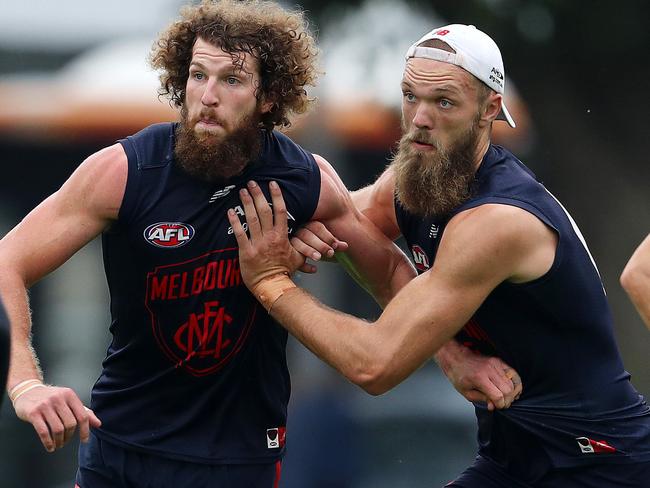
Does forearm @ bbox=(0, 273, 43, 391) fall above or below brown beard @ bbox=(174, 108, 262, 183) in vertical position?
below

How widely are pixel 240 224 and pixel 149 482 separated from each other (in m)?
1.02

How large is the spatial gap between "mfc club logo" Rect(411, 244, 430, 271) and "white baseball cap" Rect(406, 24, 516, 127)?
674 millimetres

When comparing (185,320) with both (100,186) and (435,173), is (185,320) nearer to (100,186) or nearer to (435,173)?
(100,186)

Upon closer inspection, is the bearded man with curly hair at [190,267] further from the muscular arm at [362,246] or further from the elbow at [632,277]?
the elbow at [632,277]

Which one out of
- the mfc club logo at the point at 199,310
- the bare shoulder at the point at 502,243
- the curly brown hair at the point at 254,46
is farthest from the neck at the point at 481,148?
the mfc club logo at the point at 199,310

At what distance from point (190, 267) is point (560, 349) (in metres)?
1.39

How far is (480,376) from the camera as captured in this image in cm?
521

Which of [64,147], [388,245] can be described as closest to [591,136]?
[64,147]

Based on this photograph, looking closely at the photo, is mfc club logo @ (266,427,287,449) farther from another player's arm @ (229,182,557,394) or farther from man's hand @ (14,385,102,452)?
man's hand @ (14,385,102,452)

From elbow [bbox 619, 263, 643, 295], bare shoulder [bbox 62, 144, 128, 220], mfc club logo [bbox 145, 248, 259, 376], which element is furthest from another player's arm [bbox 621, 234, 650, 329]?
bare shoulder [bbox 62, 144, 128, 220]

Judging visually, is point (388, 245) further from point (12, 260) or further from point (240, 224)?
point (12, 260)

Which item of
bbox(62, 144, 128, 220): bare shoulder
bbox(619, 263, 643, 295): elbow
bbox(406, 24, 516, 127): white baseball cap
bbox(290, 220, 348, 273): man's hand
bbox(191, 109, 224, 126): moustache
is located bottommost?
bbox(290, 220, 348, 273): man's hand

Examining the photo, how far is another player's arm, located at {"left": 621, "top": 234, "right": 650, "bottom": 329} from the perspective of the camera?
4910mm

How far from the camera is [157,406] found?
5.31m
